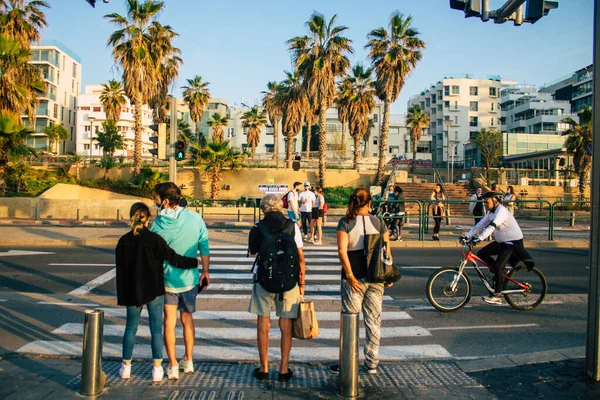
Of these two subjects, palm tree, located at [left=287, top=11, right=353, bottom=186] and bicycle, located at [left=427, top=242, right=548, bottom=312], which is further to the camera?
palm tree, located at [left=287, top=11, right=353, bottom=186]

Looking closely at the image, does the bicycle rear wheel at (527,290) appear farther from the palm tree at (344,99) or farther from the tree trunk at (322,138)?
the palm tree at (344,99)

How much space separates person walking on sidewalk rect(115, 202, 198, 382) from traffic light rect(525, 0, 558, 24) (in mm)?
6703

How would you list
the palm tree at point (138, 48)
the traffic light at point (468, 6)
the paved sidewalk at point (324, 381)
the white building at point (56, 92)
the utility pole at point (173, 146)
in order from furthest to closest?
the white building at point (56, 92) → the palm tree at point (138, 48) → the utility pole at point (173, 146) → the traffic light at point (468, 6) → the paved sidewalk at point (324, 381)

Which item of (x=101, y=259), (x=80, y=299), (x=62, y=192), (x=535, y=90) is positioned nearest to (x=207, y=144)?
(x=62, y=192)

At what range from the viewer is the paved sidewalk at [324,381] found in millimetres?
4676

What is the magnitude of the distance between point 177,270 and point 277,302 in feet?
3.46

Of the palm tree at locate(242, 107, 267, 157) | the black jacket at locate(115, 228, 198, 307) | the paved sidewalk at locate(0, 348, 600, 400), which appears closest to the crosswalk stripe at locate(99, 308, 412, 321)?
the paved sidewalk at locate(0, 348, 600, 400)

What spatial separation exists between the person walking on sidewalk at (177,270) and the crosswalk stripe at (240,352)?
78 centimetres

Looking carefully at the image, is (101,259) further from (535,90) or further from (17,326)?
(535,90)

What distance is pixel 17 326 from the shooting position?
713 cm

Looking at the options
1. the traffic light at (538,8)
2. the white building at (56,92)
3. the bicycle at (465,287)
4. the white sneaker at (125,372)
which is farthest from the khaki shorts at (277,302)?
the white building at (56,92)

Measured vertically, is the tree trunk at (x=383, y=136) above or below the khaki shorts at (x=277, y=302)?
above

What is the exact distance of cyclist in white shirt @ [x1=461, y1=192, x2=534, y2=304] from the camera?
8070 mm

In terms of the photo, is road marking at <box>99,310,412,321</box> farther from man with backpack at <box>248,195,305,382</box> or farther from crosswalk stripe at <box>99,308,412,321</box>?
man with backpack at <box>248,195,305,382</box>
